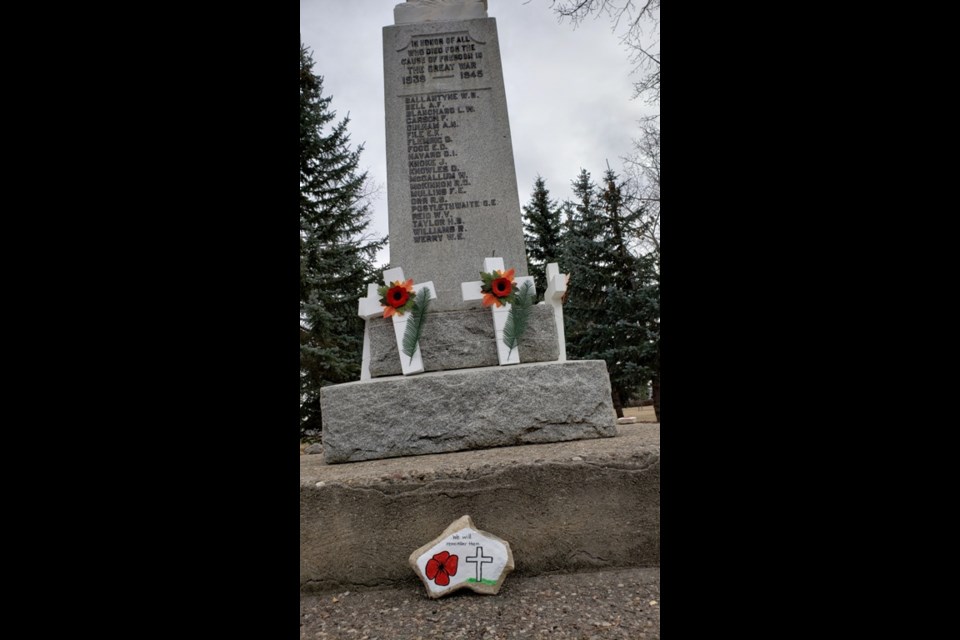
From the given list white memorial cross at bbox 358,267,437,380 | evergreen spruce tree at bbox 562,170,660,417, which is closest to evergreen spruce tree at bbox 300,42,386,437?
evergreen spruce tree at bbox 562,170,660,417

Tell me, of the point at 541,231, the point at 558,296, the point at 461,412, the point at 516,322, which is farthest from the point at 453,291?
the point at 541,231

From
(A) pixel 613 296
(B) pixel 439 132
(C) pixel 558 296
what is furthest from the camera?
(A) pixel 613 296

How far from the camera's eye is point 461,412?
3.35m

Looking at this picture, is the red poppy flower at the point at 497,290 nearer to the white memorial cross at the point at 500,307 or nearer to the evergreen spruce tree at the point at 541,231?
the white memorial cross at the point at 500,307

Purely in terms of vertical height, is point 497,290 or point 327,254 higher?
point 327,254

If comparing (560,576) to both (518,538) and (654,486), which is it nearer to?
(518,538)

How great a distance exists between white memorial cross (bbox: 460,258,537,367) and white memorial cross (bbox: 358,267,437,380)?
0.78 ft

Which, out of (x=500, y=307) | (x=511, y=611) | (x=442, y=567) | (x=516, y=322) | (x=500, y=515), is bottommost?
(x=511, y=611)

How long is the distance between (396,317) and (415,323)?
0.44ft

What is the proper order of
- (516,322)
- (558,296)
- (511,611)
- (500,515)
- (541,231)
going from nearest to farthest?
(511,611), (500,515), (516,322), (558,296), (541,231)

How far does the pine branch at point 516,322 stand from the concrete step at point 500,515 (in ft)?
3.62

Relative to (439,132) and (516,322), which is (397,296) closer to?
(516,322)

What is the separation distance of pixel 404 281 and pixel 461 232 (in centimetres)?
56

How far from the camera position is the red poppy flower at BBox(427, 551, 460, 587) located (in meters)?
2.44
